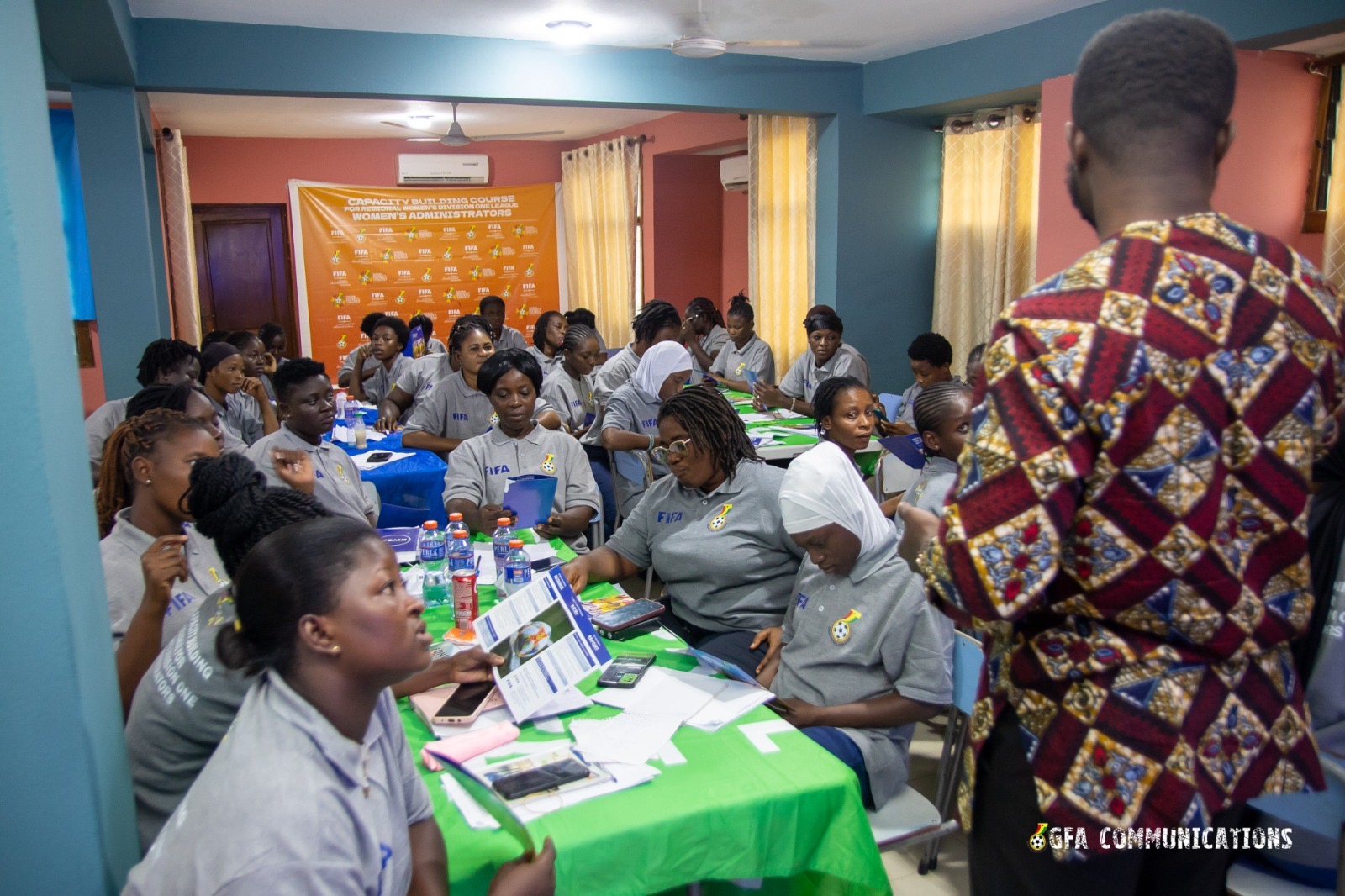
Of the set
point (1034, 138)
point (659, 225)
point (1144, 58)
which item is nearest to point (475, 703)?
point (1144, 58)

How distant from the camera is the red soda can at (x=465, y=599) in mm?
2412

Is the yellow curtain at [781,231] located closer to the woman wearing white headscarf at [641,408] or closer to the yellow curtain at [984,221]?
the yellow curtain at [984,221]

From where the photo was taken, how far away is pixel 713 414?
2877mm

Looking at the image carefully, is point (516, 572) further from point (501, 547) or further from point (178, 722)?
point (178, 722)

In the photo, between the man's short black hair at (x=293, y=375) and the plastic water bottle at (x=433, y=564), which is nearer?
the plastic water bottle at (x=433, y=564)

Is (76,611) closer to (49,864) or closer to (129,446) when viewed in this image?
(49,864)

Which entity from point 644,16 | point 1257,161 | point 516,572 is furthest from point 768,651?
point 1257,161

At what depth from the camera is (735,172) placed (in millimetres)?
9227

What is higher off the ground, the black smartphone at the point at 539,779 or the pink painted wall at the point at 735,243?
the pink painted wall at the point at 735,243

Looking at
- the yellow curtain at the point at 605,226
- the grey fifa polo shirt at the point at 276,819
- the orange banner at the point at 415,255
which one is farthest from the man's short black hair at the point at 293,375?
the orange banner at the point at 415,255

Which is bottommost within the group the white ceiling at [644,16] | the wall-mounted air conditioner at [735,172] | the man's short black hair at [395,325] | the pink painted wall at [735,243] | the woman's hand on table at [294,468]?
the woman's hand on table at [294,468]

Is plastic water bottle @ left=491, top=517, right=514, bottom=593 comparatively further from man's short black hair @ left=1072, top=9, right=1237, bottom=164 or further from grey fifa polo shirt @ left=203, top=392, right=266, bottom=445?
grey fifa polo shirt @ left=203, top=392, right=266, bottom=445

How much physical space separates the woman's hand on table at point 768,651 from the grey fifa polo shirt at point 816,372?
357cm

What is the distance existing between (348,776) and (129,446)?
1.53 metres
